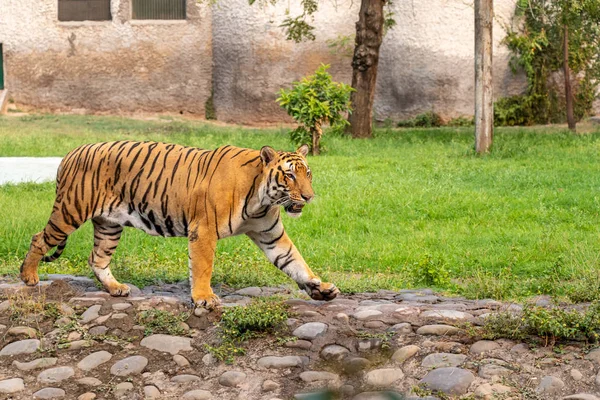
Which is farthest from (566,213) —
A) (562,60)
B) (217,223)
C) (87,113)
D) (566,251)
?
(87,113)

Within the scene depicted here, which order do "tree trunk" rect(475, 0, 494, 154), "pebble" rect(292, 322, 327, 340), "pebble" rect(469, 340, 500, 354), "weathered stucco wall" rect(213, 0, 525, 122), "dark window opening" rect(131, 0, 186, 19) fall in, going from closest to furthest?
"pebble" rect(469, 340, 500, 354) < "pebble" rect(292, 322, 327, 340) < "tree trunk" rect(475, 0, 494, 154) < "weathered stucco wall" rect(213, 0, 525, 122) < "dark window opening" rect(131, 0, 186, 19)

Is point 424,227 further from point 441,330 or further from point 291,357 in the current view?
point 291,357

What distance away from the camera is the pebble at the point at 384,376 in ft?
19.4

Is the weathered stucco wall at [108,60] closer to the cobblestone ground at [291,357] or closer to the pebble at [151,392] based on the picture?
the cobblestone ground at [291,357]

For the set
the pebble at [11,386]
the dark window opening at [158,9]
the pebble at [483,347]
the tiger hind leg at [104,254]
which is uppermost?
the dark window opening at [158,9]

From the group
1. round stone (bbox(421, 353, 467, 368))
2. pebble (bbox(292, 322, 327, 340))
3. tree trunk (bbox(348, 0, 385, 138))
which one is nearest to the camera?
round stone (bbox(421, 353, 467, 368))

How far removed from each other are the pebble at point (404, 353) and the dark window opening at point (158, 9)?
60.1ft

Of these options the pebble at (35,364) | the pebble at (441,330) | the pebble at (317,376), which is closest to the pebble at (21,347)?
the pebble at (35,364)

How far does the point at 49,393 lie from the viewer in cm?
606

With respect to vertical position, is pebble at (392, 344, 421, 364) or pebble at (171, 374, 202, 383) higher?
pebble at (392, 344, 421, 364)

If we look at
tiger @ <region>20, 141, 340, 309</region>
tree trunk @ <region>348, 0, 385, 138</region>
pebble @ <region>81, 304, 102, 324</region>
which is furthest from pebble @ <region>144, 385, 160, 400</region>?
tree trunk @ <region>348, 0, 385, 138</region>

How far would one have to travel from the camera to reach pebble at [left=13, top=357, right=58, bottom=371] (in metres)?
6.34

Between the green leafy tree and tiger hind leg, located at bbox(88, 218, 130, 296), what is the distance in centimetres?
886

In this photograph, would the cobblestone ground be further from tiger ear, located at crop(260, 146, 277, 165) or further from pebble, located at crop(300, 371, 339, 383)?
tiger ear, located at crop(260, 146, 277, 165)
